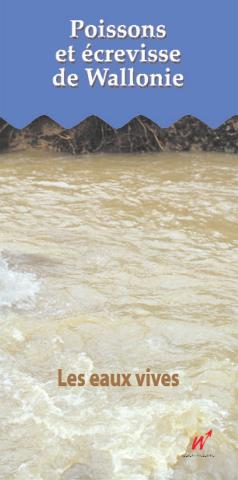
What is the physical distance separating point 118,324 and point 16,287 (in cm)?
65

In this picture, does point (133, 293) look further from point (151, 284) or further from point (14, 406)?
point (14, 406)

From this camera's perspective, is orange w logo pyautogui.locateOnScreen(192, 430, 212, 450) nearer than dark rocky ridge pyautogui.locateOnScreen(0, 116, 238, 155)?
Yes

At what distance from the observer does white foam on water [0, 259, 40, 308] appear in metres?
3.40

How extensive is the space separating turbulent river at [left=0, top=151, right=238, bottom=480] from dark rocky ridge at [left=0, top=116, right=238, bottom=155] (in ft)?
4.28

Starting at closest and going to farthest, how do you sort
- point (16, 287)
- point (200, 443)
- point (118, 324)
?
point (200, 443) → point (118, 324) → point (16, 287)

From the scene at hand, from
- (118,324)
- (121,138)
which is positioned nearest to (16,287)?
(118,324)

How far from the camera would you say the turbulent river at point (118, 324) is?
7.72ft

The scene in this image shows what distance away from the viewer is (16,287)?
354 cm

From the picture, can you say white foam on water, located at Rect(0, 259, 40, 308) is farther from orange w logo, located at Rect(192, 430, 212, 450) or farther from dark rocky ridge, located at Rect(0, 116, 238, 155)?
dark rocky ridge, located at Rect(0, 116, 238, 155)

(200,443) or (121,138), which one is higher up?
(121,138)

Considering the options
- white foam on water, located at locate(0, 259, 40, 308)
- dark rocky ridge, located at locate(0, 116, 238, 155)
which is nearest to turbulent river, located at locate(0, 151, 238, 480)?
white foam on water, located at locate(0, 259, 40, 308)

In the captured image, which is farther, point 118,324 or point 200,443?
point 118,324

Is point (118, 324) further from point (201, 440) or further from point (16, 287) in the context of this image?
point (201, 440)

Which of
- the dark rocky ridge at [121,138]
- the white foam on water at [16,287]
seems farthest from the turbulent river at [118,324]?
the dark rocky ridge at [121,138]
